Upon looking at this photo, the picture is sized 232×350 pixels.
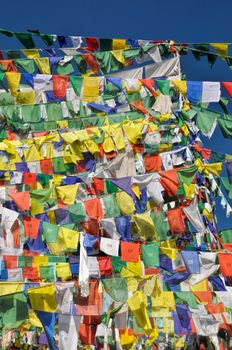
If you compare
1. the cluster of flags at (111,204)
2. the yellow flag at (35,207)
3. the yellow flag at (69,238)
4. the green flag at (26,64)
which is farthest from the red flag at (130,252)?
the green flag at (26,64)

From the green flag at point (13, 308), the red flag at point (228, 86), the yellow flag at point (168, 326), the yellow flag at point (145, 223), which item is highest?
the red flag at point (228, 86)

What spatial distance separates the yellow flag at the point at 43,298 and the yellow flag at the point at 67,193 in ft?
16.7

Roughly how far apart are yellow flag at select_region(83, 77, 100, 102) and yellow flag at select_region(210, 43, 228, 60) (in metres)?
4.35

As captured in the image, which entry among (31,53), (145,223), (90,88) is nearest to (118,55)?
(90,88)

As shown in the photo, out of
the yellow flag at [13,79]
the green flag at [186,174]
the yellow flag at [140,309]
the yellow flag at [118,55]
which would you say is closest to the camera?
the yellow flag at [140,309]

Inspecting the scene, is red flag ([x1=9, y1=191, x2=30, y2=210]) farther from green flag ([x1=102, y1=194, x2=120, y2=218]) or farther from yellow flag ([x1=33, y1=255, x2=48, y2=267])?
green flag ([x1=102, y1=194, x2=120, y2=218])

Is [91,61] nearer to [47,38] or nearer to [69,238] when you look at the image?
[47,38]

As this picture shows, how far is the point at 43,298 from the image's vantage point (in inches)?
404

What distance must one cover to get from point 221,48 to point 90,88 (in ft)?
15.9

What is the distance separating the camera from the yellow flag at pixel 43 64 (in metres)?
19.2

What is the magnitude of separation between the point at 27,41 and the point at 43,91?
2758 mm

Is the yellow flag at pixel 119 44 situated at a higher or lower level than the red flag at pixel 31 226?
higher

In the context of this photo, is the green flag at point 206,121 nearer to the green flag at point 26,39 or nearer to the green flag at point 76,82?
the green flag at point 76,82

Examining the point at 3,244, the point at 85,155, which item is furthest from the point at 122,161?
the point at 3,244
